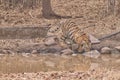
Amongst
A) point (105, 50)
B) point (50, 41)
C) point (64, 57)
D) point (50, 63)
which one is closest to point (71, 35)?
point (50, 41)

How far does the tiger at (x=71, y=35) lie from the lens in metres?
14.1

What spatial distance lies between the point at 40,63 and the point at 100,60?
1808 mm

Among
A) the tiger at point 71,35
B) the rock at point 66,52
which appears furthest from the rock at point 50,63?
the tiger at point 71,35

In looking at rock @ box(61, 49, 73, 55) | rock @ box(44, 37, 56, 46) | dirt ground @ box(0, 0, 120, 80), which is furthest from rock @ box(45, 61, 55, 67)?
rock @ box(44, 37, 56, 46)

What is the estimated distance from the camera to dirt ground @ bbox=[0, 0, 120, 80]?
9.66m

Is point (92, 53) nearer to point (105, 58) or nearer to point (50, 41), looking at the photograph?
point (105, 58)

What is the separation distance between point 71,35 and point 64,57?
5.79 feet

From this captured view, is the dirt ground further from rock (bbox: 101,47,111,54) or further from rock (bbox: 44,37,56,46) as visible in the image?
rock (bbox: 44,37,56,46)

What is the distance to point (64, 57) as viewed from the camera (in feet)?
43.5

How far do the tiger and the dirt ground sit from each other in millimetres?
395

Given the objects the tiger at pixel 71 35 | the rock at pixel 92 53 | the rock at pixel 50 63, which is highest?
the rock at pixel 50 63

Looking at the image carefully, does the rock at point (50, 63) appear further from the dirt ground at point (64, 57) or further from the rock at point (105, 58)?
the rock at point (105, 58)

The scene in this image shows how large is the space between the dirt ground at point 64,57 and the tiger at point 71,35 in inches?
15.6

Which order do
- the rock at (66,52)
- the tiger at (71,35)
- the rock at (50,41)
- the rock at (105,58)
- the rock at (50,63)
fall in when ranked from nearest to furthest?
the rock at (50,63) → the rock at (105,58) → the rock at (66,52) → the rock at (50,41) → the tiger at (71,35)
